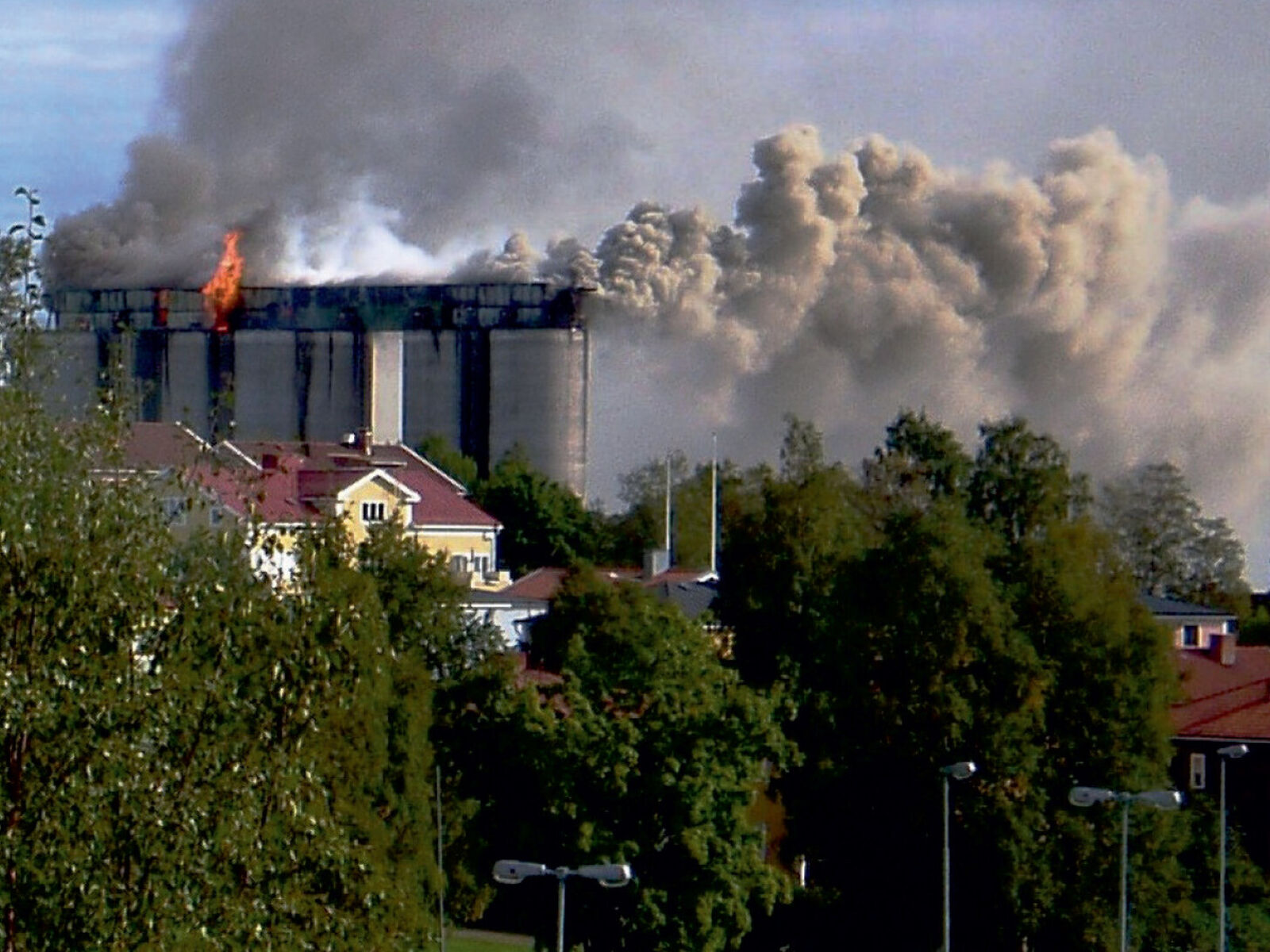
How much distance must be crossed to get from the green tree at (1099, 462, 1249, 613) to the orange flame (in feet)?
95.7

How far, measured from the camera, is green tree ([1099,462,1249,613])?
75.1 m

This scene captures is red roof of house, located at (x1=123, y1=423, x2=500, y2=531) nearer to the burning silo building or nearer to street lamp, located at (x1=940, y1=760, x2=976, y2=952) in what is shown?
street lamp, located at (x1=940, y1=760, x2=976, y2=952)

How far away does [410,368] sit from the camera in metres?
79.8

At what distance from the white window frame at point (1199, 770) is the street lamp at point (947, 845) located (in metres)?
9.20

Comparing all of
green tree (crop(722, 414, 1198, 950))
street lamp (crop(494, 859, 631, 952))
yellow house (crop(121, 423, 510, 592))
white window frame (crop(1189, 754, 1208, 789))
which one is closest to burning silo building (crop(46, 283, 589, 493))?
yellow house (crop(121, 423, 510, 592))

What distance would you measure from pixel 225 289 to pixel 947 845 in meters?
58.4

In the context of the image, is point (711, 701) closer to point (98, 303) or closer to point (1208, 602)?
point (1208, 602)

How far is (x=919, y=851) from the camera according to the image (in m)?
33.8

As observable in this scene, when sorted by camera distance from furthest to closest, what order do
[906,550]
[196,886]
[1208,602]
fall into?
[1208,602] → [906,550] → [196,886]

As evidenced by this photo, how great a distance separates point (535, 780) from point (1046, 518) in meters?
16.8

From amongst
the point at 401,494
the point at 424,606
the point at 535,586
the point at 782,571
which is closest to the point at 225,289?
the point at 535,586

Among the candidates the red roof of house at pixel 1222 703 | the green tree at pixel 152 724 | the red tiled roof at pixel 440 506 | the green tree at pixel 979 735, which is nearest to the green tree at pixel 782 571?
the green tree at pixel 979 735

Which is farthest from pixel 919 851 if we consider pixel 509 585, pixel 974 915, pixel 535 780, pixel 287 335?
pixel 287 335

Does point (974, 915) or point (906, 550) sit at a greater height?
point (906, 550)
